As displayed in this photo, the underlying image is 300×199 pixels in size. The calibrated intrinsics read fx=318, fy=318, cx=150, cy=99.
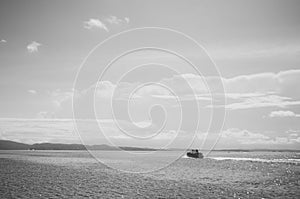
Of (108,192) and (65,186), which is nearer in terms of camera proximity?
(108,192)

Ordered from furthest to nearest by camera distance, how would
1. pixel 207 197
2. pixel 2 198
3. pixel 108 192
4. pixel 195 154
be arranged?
pixel 195 154 < pixel 108 192 < pixel 207 197 < pixel 2 198

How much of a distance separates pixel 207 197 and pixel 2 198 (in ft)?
89.5

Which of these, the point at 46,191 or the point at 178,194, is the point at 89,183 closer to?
the point at 46,191

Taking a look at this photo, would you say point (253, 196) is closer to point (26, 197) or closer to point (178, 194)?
point (178, 194)

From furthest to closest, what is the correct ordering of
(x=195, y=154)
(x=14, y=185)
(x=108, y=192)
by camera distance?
(x=195, y=154), (x=14, y=185), (x=108, y=192)

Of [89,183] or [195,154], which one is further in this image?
[195,154]

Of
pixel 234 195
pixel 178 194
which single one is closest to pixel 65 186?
pixel 178 194

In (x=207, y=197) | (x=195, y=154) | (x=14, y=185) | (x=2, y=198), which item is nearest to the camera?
(x=2, y=198)

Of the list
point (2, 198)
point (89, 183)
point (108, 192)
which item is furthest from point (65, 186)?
point (2, 198)

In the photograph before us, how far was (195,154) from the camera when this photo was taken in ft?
559

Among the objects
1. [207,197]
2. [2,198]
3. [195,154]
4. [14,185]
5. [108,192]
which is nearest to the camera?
[2,198]

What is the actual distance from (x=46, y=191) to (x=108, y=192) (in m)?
9.34

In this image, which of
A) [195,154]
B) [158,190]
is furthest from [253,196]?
[195,154]

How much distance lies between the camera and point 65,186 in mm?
53750
